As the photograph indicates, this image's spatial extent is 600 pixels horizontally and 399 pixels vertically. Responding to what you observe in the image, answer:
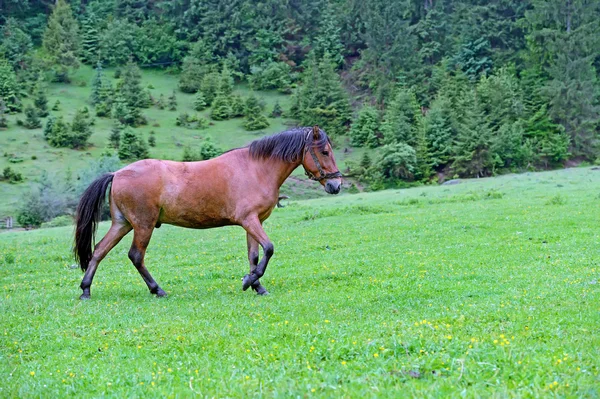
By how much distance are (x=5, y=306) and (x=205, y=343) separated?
5038 mm

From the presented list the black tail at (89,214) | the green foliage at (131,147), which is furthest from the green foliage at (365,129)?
the black tail at (89,214)

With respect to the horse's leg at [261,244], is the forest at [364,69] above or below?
below

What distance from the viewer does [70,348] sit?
6898 millimetres

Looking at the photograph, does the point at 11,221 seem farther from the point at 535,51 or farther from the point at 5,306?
the point at 535,51

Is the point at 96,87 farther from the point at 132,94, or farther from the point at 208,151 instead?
the point at 208,151

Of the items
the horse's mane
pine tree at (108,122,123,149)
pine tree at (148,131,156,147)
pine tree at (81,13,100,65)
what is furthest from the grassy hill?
the horse's mane

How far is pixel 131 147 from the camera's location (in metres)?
51.5

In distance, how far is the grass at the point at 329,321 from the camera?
504 cm

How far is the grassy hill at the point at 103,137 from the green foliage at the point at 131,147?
41.9 inches

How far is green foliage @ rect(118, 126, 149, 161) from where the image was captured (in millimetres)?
51219

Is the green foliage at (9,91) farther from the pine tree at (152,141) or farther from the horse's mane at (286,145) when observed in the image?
the horse's mane at (286,145)

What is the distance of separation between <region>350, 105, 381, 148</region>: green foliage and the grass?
42.6 meters

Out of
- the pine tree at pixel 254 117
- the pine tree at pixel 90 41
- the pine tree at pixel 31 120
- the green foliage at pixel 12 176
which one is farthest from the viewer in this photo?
the pine tree at pixel 90 41

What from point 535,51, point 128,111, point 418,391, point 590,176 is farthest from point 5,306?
point 535,51
